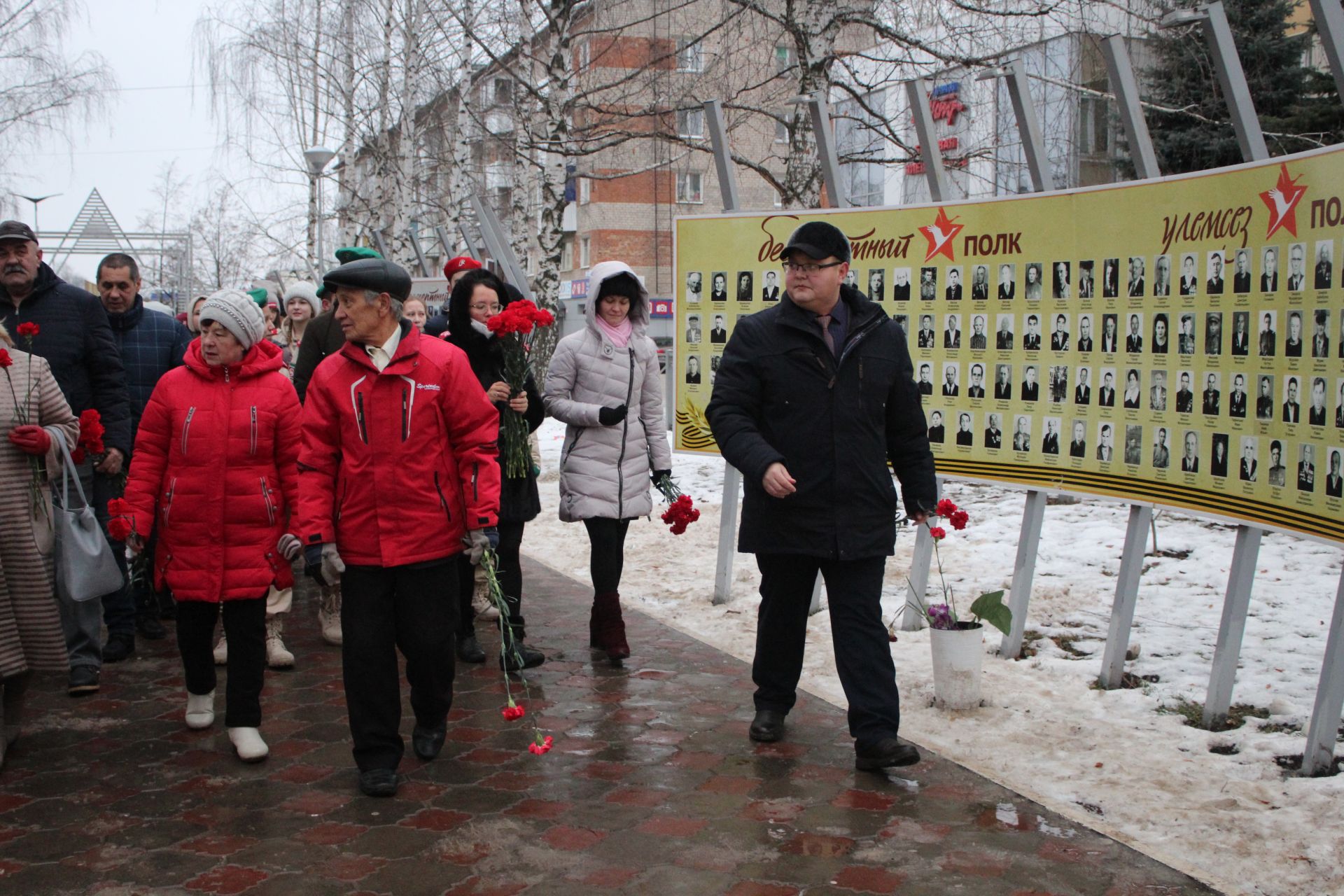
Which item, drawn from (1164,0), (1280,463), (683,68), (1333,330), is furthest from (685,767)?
(683,68)

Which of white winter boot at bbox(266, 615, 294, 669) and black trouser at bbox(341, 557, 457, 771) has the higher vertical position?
black trouser at bbox(341, 557, 457, 771)

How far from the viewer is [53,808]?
4.50 m

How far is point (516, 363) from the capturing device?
6.04 m

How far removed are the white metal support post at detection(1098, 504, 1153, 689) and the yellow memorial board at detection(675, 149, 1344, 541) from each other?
0.21 meters

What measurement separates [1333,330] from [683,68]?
11.9m

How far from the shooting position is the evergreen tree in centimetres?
1512

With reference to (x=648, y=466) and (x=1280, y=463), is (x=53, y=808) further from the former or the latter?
(x=1280, y=463)

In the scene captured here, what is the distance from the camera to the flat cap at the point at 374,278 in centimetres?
454

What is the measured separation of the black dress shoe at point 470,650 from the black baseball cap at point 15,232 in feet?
9.26

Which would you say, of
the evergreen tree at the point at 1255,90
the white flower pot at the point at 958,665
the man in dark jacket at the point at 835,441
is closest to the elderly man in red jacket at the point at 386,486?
the man in dark jacket at the point at 835,441

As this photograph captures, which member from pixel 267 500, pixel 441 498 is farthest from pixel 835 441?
pixel 267 500

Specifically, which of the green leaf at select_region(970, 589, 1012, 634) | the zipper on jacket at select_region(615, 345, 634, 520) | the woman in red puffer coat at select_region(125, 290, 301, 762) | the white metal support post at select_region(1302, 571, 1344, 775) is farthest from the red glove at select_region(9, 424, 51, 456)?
the white metal support post at select_region(1302, 571, 1344, 775)

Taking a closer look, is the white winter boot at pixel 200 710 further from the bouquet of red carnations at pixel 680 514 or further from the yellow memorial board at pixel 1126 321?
the yellow memorial board at pixel 1126 321

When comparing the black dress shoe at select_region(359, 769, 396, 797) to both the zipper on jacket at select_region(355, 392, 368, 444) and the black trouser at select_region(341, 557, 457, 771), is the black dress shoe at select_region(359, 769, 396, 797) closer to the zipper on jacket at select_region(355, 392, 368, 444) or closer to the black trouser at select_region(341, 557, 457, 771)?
the black trouser at select_region(341, 557, 457, 771)
